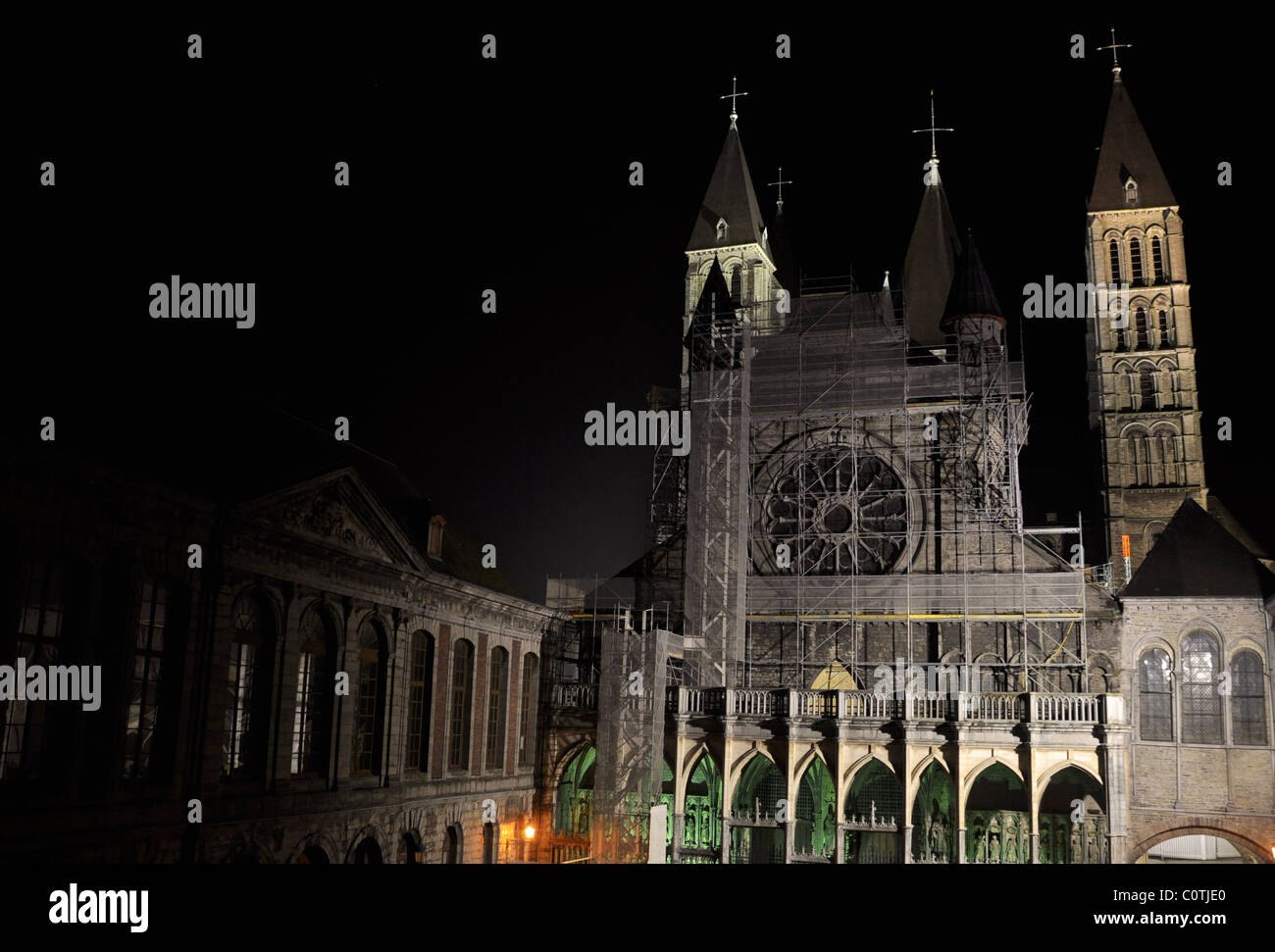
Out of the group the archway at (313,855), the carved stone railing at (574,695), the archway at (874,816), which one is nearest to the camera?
the archway at (313,855)

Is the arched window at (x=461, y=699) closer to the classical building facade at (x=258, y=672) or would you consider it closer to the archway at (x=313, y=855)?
the classical building facade at (x=258, y=672)

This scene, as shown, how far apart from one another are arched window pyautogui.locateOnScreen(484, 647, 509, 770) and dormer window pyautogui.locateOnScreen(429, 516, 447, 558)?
372 centimetres

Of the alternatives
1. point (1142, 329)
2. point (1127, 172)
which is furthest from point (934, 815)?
point (1127, 172)

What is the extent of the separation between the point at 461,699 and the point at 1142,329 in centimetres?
2895

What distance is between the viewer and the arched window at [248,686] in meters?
21.0

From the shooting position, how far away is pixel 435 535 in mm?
28750

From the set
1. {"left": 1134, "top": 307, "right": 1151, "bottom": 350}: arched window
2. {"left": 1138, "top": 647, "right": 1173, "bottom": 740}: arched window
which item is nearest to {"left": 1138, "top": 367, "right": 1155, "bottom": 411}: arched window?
{"left": 1134, "top": 307, "right": 1151, "bottom": 350}: arched window

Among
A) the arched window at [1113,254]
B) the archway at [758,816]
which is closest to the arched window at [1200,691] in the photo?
the archway at [758,816]

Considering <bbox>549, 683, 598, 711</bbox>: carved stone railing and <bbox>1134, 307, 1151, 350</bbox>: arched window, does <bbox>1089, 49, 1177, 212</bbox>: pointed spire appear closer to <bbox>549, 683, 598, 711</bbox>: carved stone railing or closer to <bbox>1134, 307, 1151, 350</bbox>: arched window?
<bbox>1134, 307, 1151, 350</bbox>: arched window

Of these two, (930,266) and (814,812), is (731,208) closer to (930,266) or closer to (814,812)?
(930,266)

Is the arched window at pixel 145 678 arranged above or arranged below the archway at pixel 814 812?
above

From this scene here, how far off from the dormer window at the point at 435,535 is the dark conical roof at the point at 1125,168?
29493 mm

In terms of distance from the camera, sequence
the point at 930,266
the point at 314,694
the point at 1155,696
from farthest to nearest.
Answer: the point at 930,266
the point at 1155,696
the point at 314,694
